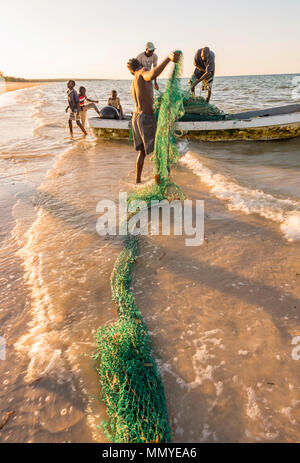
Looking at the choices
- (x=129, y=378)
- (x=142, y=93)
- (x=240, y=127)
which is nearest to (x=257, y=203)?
(x=142, y=93)

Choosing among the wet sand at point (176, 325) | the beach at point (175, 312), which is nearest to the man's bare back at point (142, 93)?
the beach at point (175, 312)

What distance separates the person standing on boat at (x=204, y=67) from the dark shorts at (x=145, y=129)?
6.29 m

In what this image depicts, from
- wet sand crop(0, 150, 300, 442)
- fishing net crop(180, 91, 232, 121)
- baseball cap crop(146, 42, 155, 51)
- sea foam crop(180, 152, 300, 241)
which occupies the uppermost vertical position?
baseball cap crop(146, 42, 155, 51)

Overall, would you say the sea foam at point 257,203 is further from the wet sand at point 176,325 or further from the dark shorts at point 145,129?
the dark shorts at point 145,129

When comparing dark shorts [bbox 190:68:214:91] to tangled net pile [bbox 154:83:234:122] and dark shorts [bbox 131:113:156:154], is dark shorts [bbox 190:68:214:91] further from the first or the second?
dark shorts [bbox 131:113:156:154]

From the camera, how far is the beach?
1882 mm

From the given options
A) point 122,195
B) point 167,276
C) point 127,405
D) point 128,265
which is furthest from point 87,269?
point 122,195

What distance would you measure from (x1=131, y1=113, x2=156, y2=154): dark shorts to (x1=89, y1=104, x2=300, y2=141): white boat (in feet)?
11.8

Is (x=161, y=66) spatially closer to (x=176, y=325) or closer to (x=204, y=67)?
(x=176, y=325)

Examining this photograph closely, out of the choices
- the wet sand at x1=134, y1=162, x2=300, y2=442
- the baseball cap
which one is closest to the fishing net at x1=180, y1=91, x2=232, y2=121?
the baseball cap

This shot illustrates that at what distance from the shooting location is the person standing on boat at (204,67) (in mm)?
9859
